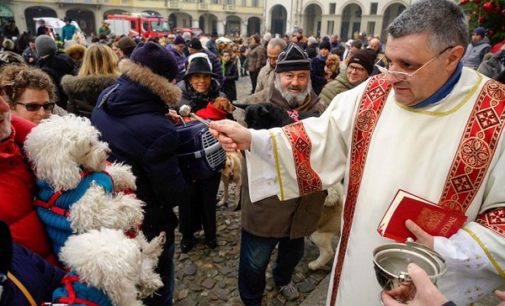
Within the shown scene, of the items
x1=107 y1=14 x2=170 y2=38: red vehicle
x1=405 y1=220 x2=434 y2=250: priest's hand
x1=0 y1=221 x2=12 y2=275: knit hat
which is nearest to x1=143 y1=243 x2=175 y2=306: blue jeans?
x1=0 y1=221 x2=12 y2=275: knit hat

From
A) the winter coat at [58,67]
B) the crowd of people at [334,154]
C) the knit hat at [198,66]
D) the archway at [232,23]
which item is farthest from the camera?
the archway at [232,23]

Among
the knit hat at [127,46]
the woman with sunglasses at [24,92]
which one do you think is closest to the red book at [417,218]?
the woman with sunglasses at [24,92]

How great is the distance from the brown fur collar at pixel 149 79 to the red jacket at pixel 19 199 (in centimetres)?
93

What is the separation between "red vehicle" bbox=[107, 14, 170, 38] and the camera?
2656 cm

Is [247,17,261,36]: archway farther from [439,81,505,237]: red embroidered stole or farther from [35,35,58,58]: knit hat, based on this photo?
[439,81,505,237]: red embroidered stole

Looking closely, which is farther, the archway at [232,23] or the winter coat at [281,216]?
the archway at [232,23]

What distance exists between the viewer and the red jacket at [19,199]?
1264 mm

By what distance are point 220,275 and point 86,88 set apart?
92.2 inches

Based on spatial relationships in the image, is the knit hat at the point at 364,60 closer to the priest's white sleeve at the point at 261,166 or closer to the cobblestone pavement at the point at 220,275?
the cobblestone pavement at the point at 220,275

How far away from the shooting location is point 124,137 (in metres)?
2.19

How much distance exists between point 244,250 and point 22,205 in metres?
1.70

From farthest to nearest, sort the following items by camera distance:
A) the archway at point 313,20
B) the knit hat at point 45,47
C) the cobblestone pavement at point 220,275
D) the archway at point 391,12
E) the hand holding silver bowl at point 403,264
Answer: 1. the archway at point 313,20
2. the archway at point 391,12
3. the knit hat at point 45,47
4. the cobblestone pavement at point 220,275
5. the hand holding silver bowl at point 403,264

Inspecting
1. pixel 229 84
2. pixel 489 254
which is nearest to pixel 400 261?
pixel 489 254

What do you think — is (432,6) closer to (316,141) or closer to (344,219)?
(316,141)
